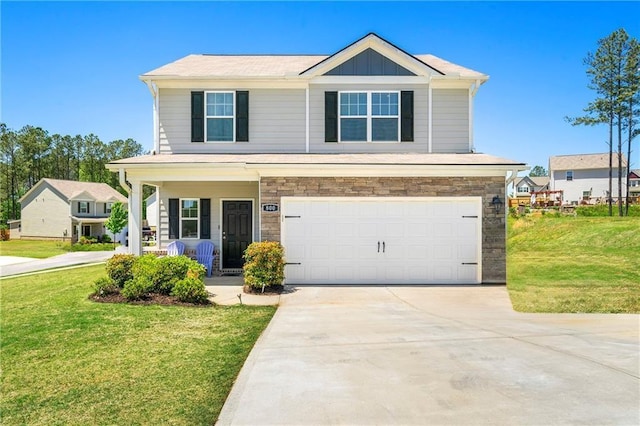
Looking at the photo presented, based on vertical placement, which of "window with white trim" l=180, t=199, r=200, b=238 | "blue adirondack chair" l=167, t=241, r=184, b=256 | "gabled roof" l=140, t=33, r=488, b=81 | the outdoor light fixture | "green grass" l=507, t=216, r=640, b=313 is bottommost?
"green grass" l=507, t=216, r=640, b=313

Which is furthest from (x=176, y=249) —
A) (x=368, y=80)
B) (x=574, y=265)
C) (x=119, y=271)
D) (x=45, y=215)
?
(x=45, y=215)

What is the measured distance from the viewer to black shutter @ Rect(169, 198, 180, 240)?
1416 cm

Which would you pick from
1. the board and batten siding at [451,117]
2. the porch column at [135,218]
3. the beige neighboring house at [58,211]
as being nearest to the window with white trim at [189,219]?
the porch column at [135,218]

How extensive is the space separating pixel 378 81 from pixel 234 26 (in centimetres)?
554

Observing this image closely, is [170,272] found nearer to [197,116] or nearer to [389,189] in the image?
[389,189]

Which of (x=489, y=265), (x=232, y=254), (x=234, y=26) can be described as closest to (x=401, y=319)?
(x=489, y=265)

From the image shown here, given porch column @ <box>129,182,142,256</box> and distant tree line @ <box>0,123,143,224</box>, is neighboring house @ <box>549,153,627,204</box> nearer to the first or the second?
porch column @ <box>129,182,142,256</box>

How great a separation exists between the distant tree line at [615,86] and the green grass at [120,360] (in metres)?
32.7

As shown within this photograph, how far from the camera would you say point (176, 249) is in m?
13.5

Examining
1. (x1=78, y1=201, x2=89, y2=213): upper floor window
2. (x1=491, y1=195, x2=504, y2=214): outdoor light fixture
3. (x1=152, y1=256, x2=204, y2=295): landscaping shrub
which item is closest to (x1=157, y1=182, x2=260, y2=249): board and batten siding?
(x1=152, y1=256, x2=204, y2=295): landscaping shrub

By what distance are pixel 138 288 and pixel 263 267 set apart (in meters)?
2.77

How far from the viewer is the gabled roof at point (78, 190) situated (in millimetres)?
43094

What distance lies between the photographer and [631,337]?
6.52 meters

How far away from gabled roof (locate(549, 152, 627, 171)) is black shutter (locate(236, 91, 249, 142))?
45.3m
